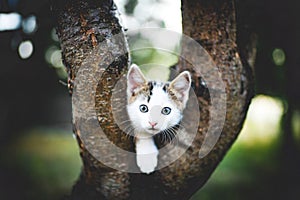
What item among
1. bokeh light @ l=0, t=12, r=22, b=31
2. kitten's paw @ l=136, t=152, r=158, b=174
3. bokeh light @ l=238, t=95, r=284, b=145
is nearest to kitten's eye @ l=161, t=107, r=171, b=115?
kitten's paw @ l=136, t=152, r=158, b=174

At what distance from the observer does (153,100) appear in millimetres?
783

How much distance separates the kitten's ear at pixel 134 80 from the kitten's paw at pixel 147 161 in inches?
5.7

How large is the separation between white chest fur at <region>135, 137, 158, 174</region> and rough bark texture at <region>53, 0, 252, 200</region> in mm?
22

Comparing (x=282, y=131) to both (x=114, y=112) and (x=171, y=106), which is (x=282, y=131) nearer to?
(x=171, y=106)

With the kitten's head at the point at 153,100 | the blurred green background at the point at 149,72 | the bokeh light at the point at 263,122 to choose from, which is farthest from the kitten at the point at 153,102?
the bokeh light at the point at 263,122

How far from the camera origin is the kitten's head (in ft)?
2.55

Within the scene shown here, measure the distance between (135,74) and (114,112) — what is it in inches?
3.5

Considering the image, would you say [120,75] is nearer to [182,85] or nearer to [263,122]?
[182,85]

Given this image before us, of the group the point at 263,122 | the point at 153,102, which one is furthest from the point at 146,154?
the point at 263,122

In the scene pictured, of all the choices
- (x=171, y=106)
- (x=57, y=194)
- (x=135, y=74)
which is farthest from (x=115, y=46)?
(x=57, y=194)

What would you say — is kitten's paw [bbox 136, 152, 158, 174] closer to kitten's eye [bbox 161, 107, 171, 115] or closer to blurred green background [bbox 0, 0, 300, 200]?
kitten's eye [bbox 161, 107, 171, 115]

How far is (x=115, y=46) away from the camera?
2.52 feet

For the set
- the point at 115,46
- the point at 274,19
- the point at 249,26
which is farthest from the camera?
the point at 274,19

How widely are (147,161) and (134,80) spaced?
188 millimetres
